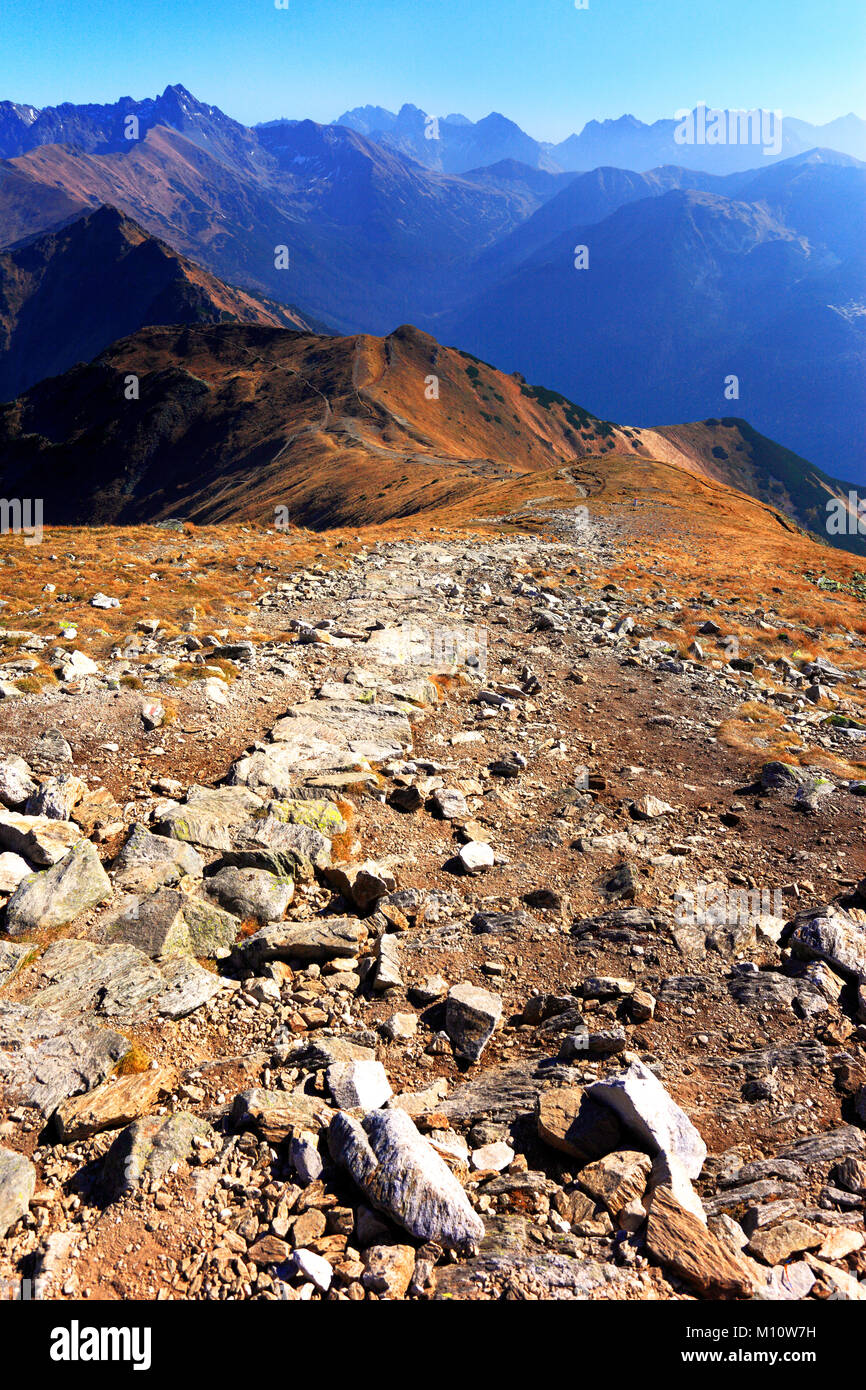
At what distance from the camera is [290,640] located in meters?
16.9

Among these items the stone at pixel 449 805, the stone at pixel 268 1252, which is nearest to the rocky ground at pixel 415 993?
the stone at pixel 268 1252

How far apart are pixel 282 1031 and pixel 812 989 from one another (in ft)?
17.8

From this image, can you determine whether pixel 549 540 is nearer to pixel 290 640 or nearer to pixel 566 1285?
pixel 290 640

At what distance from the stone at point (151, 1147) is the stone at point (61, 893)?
2820 mm

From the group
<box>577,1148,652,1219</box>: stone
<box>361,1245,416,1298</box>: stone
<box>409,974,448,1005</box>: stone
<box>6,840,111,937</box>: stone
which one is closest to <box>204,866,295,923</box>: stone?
<box>6,840,111,937</box>: stone

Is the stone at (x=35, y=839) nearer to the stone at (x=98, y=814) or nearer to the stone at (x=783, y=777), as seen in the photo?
the stone at (x=98, y=814)

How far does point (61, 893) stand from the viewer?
753cm

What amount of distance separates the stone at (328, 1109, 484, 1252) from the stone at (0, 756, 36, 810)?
6.18 metres

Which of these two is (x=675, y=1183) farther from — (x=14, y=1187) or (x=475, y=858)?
(x=475, y=858)

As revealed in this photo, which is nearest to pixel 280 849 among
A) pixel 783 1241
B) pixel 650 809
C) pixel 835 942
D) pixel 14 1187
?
pixel 14 1187

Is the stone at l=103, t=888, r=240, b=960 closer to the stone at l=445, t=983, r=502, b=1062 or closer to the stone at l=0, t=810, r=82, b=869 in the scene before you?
the stone at l=0, t=810, r=82, b=869

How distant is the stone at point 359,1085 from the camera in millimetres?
5750

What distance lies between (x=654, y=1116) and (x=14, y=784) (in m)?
8.42
